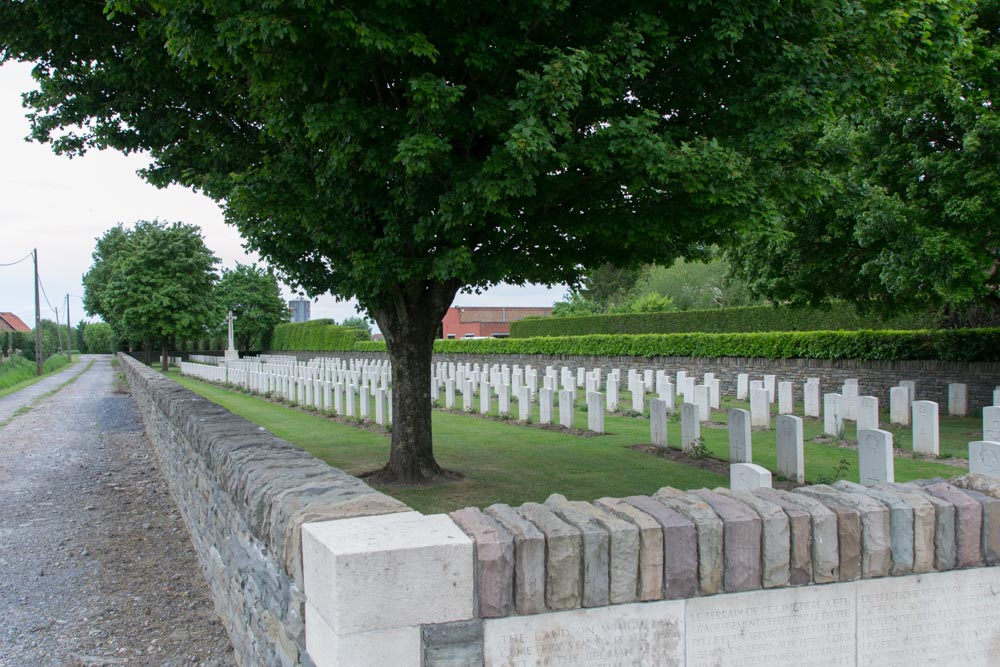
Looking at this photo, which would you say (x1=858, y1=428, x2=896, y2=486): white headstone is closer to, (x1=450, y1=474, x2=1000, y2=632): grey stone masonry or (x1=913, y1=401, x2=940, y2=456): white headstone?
(x1=913, y1=401, x2=940, y2=456): white headstone

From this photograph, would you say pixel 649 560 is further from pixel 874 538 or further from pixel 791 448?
pixel 791 448

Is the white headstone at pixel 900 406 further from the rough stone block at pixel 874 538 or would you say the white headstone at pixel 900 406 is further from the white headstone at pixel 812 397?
the rough stone block at pixel 874 538

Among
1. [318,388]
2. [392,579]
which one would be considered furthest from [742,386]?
[392,579]

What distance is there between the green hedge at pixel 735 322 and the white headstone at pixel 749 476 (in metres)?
11.7

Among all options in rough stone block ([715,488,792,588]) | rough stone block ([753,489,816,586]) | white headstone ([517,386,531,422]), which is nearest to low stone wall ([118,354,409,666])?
rough stone block ([715,488,792,588])

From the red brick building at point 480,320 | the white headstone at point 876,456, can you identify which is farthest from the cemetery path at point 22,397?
the red brick building at point 480,320

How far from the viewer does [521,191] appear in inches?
214

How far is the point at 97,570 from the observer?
5996 mm

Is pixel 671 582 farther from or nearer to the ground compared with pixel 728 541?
nearer to the ground

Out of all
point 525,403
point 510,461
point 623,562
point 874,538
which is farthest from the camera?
point 525,403

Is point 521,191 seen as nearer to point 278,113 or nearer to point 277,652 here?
point 278,113

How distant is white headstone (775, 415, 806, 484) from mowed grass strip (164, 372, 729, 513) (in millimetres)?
665

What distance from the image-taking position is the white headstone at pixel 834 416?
452 inches

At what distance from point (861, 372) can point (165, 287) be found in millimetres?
35099
